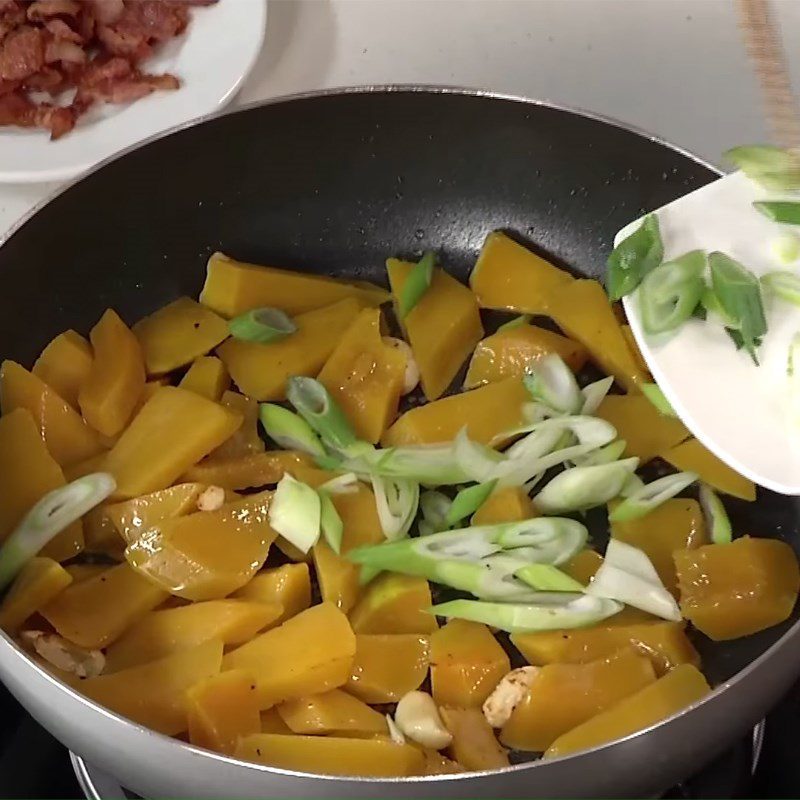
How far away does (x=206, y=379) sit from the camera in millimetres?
1120

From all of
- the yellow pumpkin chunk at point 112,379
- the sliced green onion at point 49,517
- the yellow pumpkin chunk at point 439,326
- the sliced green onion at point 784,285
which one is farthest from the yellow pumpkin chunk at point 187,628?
the sliced green onion at point 784,285

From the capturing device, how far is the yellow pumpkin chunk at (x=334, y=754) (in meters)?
0.83

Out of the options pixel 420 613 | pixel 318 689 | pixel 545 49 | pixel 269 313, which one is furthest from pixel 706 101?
pixel 318 689

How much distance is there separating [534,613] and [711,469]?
256 mm

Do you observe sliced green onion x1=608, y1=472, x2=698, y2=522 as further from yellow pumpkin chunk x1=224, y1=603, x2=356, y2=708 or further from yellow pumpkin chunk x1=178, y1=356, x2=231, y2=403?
yellow pumpkin chunk x1=178, y1=356, x2=231, y2=403

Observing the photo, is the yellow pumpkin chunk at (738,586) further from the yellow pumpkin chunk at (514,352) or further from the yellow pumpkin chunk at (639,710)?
the yellow pumpkin chunk at (514,352)

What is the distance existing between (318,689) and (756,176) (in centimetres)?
62

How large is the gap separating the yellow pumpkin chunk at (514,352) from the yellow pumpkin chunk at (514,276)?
5 cm

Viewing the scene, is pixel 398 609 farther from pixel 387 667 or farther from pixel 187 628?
pixel 187 628

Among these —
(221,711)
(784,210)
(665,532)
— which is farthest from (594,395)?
(221,711)

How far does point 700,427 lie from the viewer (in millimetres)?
935

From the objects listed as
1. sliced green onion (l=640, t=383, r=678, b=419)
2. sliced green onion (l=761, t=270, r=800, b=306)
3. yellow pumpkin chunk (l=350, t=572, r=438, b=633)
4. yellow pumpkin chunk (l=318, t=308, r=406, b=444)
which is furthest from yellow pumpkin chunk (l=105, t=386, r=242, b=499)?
sliced green onion (l=761, t=270, r=800, b=306)

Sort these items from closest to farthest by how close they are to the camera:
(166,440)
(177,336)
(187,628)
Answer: (187,628), (166,440), (177,336)

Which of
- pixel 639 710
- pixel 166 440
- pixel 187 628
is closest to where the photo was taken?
pixel 639 710
